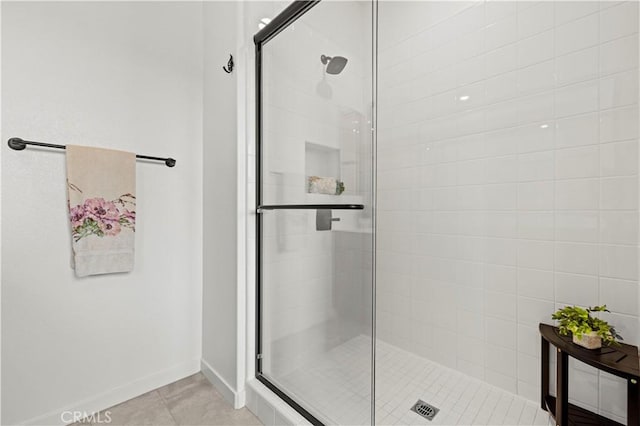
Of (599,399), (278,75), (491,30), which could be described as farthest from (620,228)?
(278,75)

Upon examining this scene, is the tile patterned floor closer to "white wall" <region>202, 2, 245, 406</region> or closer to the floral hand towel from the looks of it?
"white wall" <region>202, 2, 245, 406</region>

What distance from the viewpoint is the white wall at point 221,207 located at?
4.91 feet

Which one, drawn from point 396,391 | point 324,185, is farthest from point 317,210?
point 396,391

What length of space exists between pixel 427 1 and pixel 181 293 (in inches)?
94.1

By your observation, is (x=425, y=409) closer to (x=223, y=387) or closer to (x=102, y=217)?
(x=223, y=387)

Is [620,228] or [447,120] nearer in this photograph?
[620,228]

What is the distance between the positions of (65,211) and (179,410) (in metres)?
1.07

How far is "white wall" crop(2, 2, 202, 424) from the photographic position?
1262mm

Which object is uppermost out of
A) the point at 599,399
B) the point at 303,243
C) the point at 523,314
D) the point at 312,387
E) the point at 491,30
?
the point at 491,30

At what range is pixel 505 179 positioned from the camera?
1.65 meters

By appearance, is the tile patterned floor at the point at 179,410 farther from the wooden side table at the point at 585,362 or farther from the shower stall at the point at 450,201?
the wooden side table at the point at 585,362

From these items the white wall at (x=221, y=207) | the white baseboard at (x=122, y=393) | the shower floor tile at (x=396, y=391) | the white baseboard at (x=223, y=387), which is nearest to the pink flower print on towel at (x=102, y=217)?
the white wall at (x=221, y=207)

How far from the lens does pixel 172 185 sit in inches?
66.7

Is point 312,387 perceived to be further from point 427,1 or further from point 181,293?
point 427,1
